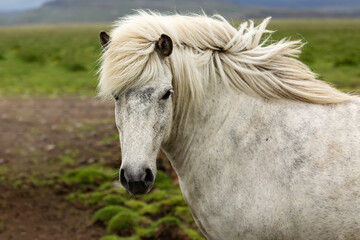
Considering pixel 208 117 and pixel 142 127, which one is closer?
pixel 142 127

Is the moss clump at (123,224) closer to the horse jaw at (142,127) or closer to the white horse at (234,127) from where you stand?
the white horse at (234,127)

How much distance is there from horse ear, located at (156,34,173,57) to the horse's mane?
0.15 feet

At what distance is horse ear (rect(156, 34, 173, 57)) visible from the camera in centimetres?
323

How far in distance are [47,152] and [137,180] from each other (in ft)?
20.7

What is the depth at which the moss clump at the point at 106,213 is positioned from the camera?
6.41 meters

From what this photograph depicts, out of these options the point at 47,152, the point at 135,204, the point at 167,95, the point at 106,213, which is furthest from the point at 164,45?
the point at 47,152

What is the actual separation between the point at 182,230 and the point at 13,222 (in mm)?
2486

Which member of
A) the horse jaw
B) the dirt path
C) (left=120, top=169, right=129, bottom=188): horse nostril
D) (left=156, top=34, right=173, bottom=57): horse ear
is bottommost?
the dirt path

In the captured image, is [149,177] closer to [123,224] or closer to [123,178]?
[123,178]

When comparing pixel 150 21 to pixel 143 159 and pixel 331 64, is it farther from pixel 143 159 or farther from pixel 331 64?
pixel 331 64

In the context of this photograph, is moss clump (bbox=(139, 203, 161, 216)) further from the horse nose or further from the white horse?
the horse nose

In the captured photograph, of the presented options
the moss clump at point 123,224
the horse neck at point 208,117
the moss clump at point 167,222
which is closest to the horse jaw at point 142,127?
the horse neck at point 208,117

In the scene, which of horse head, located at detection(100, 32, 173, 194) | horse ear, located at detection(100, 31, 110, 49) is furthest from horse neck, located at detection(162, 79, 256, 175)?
horse ear, located at detection(100, 31, 110, 49)

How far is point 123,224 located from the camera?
6137 millimetres
